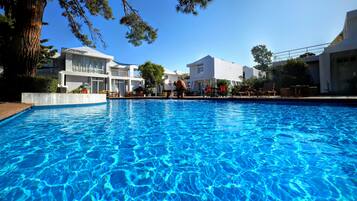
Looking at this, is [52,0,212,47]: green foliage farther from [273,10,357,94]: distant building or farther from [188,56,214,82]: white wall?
[188,56,214,82]: white wall

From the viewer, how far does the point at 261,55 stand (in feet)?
142

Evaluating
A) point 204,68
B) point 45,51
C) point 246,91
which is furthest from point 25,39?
point 204,68

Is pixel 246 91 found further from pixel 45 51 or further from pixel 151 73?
pixel 45 51

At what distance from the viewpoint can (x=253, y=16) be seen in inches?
537

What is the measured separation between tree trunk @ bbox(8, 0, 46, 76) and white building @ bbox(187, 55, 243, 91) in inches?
755

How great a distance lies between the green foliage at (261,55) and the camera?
42656mm

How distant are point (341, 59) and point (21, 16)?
22525 millimetres

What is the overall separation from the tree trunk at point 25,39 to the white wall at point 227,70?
20.4 meters

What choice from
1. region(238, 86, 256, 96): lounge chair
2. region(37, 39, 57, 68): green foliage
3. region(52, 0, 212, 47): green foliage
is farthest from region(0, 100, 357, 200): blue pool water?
region(37, 39, 57, 68): green foliage

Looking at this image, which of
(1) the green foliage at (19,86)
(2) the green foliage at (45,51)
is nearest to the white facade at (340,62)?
(1) the green foliage at (19,86)

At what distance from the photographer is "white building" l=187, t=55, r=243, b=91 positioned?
25.8 meters

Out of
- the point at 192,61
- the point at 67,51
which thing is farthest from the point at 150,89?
the point at 67,51

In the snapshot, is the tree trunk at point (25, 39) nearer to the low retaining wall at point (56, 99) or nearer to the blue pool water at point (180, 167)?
the low retaining wall at point (56, 99)

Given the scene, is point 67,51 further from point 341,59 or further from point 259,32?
point 341,59
